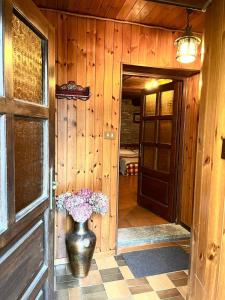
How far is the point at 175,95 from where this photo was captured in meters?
3.26

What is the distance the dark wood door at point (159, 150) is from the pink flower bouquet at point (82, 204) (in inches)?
58.9

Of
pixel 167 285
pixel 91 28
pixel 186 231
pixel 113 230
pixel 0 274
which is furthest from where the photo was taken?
pixel 186 231

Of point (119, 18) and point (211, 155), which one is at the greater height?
point (119, 18)

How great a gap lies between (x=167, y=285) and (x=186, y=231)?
3.49 ft

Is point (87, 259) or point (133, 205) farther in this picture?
point (133, 205)

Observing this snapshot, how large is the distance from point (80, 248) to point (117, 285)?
48cm

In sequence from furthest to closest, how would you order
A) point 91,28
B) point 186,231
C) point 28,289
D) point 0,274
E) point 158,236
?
point 186,231 → point 158,236 → point 91,28 → point 28,289 → point 0,274

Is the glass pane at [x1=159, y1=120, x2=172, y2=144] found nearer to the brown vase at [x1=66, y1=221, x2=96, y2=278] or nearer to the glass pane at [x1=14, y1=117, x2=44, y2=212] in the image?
the brown vase at [x1=66, y1=221, x2=96, y2=278]

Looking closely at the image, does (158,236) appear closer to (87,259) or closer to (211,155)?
(87,259)

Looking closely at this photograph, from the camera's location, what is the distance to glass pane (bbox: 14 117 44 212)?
1145 mm

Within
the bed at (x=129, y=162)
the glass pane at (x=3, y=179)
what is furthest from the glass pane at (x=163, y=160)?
the bed at (x=129, y=162)

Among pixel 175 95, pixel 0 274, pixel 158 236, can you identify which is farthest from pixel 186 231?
pixel 0 274

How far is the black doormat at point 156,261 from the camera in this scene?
7.86 ft

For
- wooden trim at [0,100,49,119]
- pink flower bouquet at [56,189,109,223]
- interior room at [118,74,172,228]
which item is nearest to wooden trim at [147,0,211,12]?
wooden trim at [0,100,49,119]
